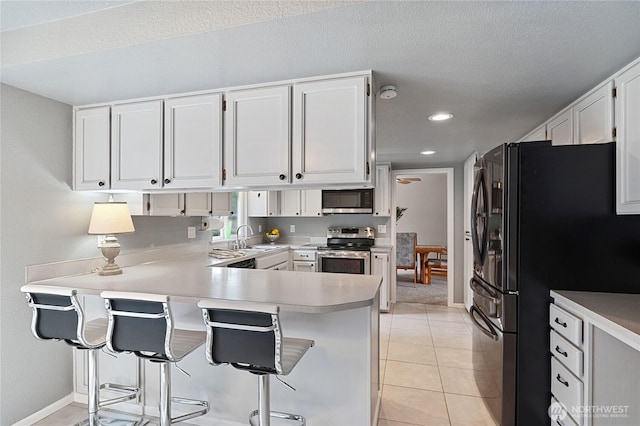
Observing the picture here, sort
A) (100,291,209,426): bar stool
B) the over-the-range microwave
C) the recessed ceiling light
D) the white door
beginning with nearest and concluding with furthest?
(100,291,209,426): bar stool → the recessed ceiling light → the white door → the over-the-range microwave

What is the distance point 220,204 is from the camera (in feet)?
11.8

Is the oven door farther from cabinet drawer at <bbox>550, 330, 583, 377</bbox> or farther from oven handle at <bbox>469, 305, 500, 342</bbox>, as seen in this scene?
cabinet drawer at <bbox>550, 330, 583, 377</bbox>

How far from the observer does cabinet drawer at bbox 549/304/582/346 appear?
1.60 m

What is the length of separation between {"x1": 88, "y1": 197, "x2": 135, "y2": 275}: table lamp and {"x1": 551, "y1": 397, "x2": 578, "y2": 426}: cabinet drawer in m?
2.96

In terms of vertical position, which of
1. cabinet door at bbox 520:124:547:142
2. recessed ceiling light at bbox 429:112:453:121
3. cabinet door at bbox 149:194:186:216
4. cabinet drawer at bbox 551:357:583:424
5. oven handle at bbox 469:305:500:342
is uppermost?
recessed ceiling light at bbox 429:112:453:121

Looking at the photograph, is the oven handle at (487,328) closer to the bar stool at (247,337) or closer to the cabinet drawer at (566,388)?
the cabinet drawer at (566,388)

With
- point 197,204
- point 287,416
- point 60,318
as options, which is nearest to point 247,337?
point 287,416

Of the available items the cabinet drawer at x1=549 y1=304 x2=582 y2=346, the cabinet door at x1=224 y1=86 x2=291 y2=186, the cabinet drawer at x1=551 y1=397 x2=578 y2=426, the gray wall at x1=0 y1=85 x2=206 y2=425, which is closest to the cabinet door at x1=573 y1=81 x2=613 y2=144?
the cabinet drawer at x1=549 y1=304 x2=582 y2=346

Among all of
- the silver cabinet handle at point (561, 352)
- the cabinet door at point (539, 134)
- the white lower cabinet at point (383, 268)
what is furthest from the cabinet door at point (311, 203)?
the silver cabinet handle at point (561, 352)

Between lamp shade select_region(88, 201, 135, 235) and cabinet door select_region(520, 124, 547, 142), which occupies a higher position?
cabinet door select_region(520, 124, 547, 142)

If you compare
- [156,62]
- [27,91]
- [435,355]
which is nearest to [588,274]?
[435,355]

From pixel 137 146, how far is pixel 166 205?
66 centimetres

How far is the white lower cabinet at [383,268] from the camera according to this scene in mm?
4445

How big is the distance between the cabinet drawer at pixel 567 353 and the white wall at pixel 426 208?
19.9ft
